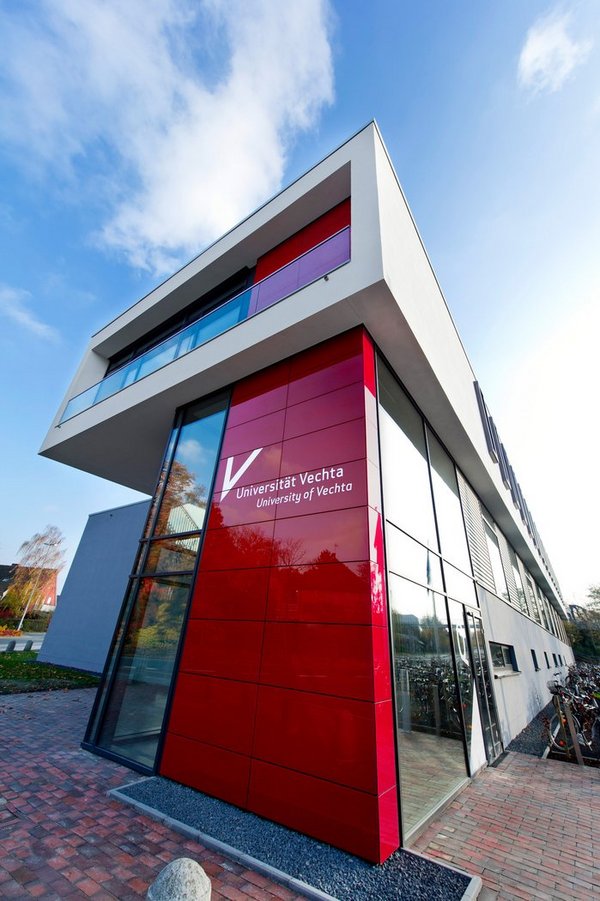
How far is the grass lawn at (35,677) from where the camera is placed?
1103 centimetres

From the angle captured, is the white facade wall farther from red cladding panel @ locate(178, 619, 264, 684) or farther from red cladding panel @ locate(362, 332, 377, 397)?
red cladding panel @ locate(178, 619, 264, 684)

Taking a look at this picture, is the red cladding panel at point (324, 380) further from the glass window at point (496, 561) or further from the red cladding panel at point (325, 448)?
the glass window at point (496, 561)

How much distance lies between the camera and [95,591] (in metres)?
16.3

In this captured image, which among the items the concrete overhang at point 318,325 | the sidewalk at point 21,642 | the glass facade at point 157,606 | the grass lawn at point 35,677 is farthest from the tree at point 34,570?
the glass facade at point 157,606

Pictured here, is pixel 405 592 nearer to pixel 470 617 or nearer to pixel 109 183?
pixel 470 617

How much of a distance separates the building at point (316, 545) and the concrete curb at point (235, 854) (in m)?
0.64

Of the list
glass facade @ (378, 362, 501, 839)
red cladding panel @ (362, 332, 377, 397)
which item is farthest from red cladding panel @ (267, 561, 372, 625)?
red cladding panel @ (362, 332, 377, 397)

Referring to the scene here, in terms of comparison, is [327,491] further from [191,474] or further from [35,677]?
[35,677]

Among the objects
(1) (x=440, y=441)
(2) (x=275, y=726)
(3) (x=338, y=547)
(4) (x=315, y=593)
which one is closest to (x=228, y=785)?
(2) (x=275, y=726)

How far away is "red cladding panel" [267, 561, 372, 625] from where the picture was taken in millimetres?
4223

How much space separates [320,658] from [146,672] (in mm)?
3738

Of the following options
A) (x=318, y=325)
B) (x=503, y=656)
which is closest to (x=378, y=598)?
(x=318, y=325)

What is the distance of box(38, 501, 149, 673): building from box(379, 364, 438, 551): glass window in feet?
42.3

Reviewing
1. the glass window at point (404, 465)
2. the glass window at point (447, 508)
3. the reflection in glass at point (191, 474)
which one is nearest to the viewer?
the glass window at point (404, 465)
